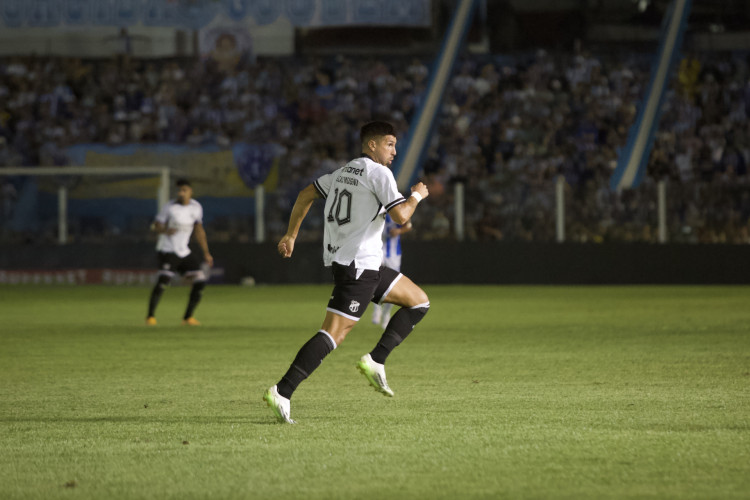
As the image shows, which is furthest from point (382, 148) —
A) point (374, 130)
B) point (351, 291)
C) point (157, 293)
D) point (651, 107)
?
point (651, 107)

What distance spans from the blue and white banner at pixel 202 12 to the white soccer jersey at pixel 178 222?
1778 cm

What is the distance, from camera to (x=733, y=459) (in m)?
6.14

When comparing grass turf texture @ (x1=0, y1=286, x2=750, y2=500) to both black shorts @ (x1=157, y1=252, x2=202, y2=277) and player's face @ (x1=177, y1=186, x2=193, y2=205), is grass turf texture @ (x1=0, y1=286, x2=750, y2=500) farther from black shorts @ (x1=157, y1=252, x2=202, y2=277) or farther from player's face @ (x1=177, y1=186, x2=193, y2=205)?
player's face @ (x1=177, y1=186, x2=193, y2=205)

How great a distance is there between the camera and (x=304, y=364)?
751 cm

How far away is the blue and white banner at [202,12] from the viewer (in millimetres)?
33344

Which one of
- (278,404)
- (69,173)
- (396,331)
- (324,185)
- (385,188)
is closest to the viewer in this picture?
(278,404)

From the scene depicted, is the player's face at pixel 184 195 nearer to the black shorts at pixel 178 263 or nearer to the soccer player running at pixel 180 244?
the soccer player running at pixel 180 244

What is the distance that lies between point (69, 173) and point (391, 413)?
21.3 metres

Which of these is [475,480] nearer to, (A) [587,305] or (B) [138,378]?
(B) [138,378]

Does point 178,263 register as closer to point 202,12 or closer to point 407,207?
point 407,207

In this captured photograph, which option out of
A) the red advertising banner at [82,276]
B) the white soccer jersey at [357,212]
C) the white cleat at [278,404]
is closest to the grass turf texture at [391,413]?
the white cleat at [278,404]

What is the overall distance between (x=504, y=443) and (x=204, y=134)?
2559 cm

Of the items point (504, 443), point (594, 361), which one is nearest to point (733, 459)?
point (504, 443)

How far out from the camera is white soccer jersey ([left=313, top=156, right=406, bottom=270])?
7691 mm
